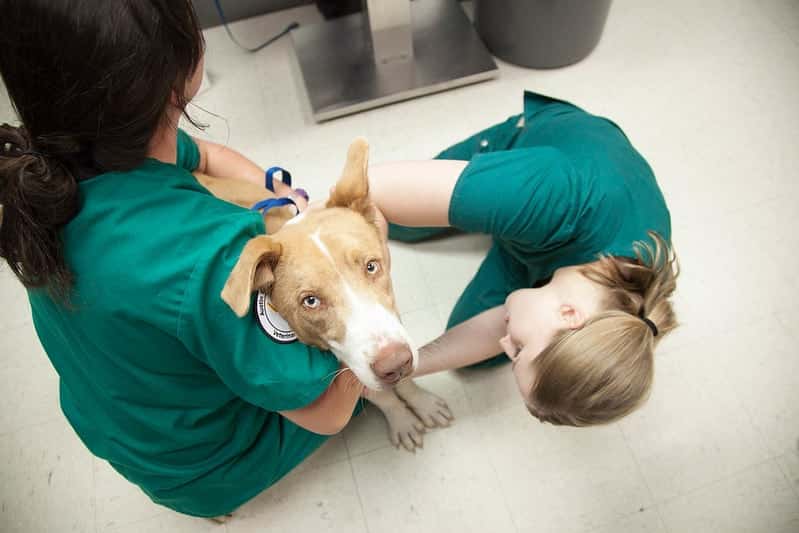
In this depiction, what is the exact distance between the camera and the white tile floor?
159 cm

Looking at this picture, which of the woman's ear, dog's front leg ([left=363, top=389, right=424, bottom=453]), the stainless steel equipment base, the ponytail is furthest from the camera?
the stainless steel equipment base

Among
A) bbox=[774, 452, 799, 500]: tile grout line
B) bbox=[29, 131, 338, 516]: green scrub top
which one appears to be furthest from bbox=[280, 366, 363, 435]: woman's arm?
bbox=[774, 452, 799, 500]: tile grout line

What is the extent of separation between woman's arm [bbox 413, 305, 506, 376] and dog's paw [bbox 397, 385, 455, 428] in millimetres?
99

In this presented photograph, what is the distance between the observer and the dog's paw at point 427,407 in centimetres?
167

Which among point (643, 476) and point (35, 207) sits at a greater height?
point (35, 207)

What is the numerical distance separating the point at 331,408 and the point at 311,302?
0.92 ft

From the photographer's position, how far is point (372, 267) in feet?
3.41

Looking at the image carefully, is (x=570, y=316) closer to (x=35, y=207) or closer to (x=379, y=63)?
(x=35, y=207)

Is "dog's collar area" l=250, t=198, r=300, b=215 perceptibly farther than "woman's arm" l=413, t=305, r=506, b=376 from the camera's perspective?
No

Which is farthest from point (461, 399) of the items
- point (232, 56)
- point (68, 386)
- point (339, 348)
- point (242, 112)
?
point (232, 56)

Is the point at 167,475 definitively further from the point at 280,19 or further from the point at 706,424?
the point at 280,19

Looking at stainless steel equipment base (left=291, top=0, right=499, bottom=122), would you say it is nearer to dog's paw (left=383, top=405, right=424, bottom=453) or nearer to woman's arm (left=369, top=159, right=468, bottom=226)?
woman's arm (left=369, top=159, right=468, bottom=226)

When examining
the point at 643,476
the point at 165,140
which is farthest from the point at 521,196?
the point at 643,476

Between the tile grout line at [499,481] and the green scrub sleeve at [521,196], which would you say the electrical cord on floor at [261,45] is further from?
the tile grout line at [499,481]
